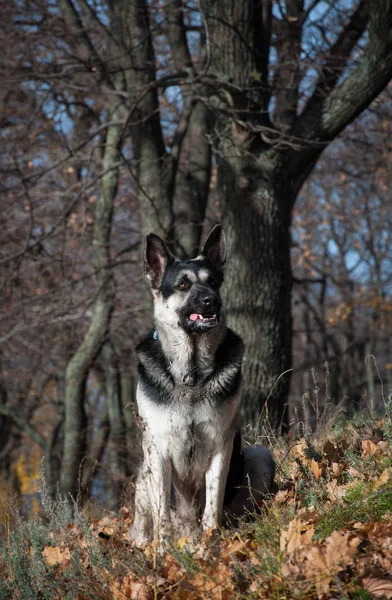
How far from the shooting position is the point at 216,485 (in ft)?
16.2

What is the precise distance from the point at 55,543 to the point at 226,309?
4744mm

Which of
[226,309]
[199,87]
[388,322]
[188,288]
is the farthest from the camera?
[388,322]

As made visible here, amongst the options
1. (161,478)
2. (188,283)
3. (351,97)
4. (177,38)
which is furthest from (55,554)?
(177,38)

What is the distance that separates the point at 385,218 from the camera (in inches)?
1153

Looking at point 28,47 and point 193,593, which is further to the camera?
point 28,47

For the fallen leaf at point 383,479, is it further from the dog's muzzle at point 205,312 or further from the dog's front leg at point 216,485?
the dog's muzzle at point 205,312

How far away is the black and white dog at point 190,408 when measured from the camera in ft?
16.2

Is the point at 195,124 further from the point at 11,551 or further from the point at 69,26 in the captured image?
the point at 11,551

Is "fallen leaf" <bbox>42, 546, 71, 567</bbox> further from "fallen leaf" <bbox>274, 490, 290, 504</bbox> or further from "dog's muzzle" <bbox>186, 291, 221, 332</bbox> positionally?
"dog's muzzle" <bbox>186, 291, 221, 332</bbox>

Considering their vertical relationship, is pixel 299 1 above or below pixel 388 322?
above

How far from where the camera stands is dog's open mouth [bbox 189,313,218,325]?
520cm

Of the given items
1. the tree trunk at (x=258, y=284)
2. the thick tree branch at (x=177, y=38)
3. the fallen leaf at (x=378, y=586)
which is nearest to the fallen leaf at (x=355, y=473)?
the fallen leaf at (x=378, y=586)

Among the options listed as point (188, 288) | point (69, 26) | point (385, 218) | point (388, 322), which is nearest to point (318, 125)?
point (188, 288)

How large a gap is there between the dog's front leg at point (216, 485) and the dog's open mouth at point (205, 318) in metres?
0.94
